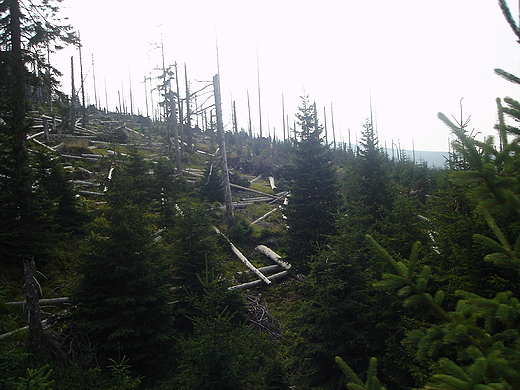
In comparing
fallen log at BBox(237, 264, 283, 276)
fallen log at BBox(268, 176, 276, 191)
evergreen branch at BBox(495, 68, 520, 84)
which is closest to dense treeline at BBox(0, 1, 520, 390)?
evergreen branch at BBox(495, 68, 520, 84)

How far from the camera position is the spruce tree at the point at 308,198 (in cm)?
1023

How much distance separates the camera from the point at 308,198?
422 inches

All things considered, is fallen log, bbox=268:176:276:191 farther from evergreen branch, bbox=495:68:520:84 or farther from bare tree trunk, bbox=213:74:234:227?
evergreen branch, bbox=495:68:520:84

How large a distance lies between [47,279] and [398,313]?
9.09m

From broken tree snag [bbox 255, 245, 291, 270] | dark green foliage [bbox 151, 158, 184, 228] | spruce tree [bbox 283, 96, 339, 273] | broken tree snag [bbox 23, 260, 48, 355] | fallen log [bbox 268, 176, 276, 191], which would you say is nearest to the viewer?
broken tree snag [bbox 23, 260, 48, 355]

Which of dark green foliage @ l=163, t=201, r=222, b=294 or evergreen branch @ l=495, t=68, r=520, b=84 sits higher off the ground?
evergreen branch @ l=495, t=68, r=520, b=84

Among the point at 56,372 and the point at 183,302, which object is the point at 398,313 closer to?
the point at 183,302

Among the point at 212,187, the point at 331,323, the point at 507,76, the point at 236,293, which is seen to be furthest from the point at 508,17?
the point at 212,187

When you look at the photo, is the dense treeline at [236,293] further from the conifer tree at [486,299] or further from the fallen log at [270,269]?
the fallen log at [270,269]

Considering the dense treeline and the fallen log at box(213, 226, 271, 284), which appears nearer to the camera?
the dense treeline

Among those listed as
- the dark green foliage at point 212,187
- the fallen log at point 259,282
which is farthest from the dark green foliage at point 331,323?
the dark green foliage at point 212,187

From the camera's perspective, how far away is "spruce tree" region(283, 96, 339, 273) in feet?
33.6

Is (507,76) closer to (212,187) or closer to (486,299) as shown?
(486,299)

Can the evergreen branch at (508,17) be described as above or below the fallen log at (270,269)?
above
